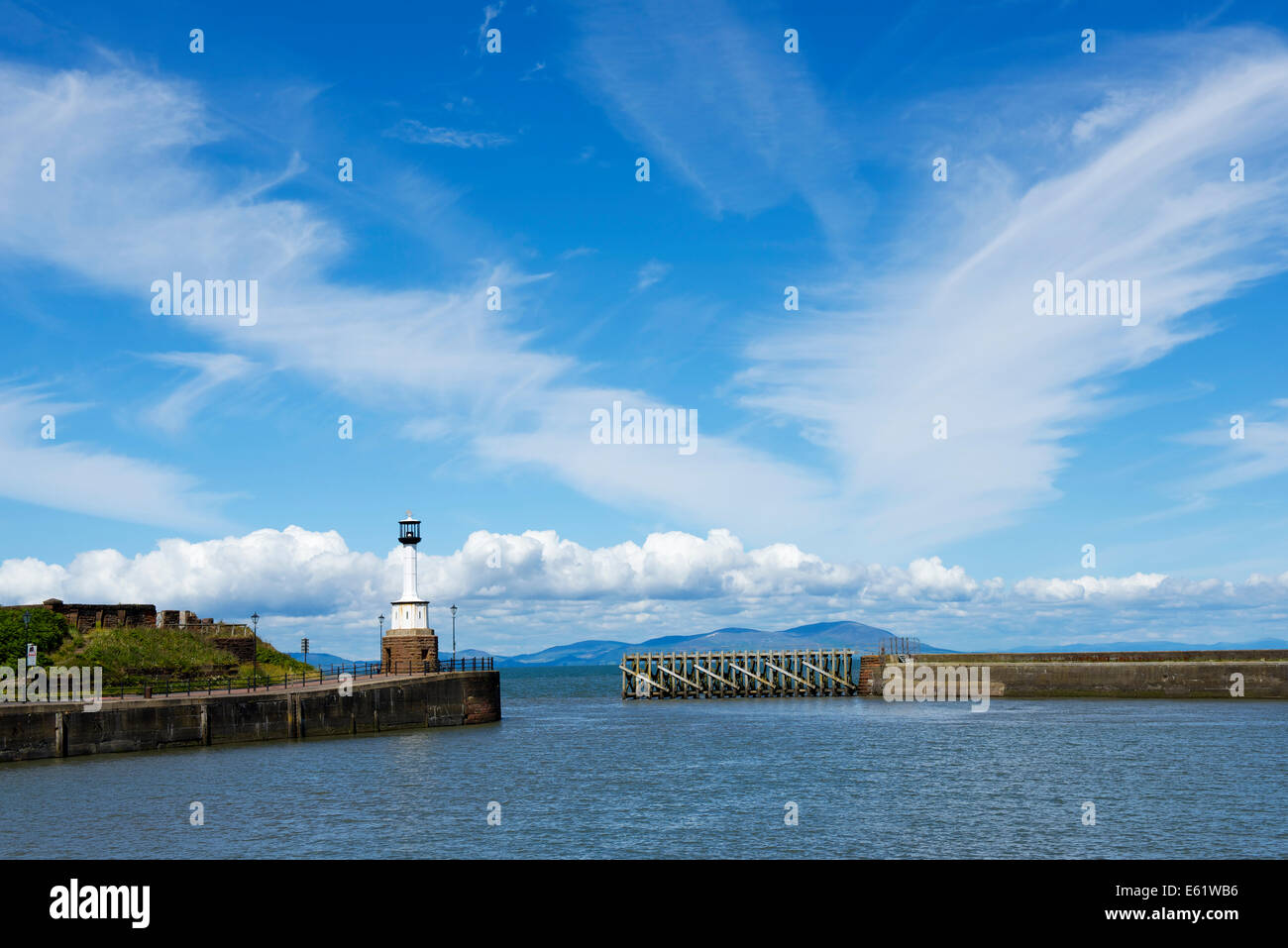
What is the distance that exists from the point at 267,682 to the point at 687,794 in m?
30.4

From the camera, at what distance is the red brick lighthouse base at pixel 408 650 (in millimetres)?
55625

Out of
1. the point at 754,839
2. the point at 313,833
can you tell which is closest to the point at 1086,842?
the point at 754,839

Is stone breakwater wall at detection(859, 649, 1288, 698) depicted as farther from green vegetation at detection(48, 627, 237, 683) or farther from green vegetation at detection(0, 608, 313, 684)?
green vegetation at detection(48, 627, 237, 683)

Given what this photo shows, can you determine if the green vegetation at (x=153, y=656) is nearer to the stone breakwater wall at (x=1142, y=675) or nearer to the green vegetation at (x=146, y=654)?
→ the green vegetation at (x=146, y=654)

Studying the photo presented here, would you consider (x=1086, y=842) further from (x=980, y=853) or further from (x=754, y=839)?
(x=754, y=839)

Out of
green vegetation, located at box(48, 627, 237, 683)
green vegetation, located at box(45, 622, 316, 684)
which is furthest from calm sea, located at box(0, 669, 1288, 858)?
green vegetation, located at box(48, 627, 237, 683)

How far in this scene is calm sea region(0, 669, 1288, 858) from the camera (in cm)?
2444

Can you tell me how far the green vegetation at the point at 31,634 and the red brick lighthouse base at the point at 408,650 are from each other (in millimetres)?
17865

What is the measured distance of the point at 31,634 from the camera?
52.7 metres

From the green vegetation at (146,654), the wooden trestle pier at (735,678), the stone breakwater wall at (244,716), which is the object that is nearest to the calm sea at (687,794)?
the stone breakwater wall at (244,716)
